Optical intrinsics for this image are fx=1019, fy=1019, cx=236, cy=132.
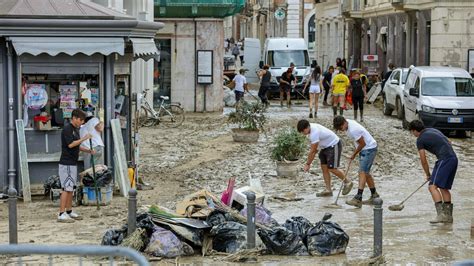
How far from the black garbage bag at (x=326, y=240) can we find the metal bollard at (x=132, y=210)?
1988mm

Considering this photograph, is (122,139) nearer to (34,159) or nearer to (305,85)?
(34,159)

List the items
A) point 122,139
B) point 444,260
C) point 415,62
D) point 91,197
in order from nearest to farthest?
point 444,260
point 91,197
point 122,139
point 415,62

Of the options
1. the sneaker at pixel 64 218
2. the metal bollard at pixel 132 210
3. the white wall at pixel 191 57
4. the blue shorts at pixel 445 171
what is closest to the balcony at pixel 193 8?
the white wall at pixel 191 57

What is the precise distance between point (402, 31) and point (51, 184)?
3396 centimetres

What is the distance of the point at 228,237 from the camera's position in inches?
454

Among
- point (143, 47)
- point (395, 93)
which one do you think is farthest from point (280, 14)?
point (143, 47)

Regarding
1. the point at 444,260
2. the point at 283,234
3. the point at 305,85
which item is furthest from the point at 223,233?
the point at 305,85

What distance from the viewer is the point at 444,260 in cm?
1141

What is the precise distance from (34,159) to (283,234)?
5454mm

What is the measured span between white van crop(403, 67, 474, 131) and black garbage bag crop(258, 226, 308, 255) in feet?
47.8

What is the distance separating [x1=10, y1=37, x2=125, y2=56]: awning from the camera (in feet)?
49.5

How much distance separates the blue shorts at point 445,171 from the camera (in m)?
13.5

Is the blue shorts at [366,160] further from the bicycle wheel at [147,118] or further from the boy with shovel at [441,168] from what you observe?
the bicycle wheel at [147,118]

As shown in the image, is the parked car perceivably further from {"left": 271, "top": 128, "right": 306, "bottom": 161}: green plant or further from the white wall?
{"left": 271, "top": 128, "right": 306, "bottom": 161}: green plant
